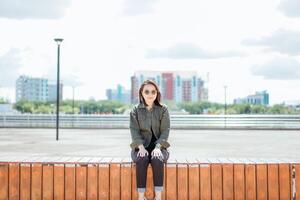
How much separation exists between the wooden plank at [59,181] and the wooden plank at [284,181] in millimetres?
3110

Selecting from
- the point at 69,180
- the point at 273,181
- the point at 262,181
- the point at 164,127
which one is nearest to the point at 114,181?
the point at 69,180

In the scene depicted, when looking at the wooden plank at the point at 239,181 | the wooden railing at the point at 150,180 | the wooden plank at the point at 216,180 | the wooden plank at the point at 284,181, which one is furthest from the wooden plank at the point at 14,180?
the wooden plank at the point at 284,181

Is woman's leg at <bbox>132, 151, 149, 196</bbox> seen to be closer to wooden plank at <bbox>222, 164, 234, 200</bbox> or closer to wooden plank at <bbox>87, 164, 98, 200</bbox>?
wooden plank at <bbox>87, 164, 98, 200</bbox>

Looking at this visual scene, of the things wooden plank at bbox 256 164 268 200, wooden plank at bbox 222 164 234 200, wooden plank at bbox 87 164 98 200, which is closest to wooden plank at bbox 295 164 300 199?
wooden plank at bbox 256 164 268 200

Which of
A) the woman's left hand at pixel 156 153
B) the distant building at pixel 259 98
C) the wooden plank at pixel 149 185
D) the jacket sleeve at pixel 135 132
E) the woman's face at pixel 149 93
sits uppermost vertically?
the distant building at pixel 259 98

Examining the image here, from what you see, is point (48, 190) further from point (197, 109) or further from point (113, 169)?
point (197, 109)

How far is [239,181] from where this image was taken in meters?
6.01

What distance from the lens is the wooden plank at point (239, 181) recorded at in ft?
19.7

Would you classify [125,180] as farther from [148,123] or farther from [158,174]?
[148,123]

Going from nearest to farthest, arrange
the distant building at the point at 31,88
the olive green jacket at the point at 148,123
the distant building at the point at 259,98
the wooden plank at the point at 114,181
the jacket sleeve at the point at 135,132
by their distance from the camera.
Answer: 1. the jacket sleeve at the point at 135,132
2. the olive green jacket at the point at 148,123
3. the wooden plank at the point at 114,181
4. the distant building at the point at 259,98
5. the distant building at the point at 31,88

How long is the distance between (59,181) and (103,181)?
2.09 ft

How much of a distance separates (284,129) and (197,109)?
98.9 m

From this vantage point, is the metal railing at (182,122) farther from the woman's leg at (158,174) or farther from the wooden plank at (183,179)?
the woman's leg at (158,174)

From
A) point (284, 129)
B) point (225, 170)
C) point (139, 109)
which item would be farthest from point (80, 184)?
point (284, 129)
